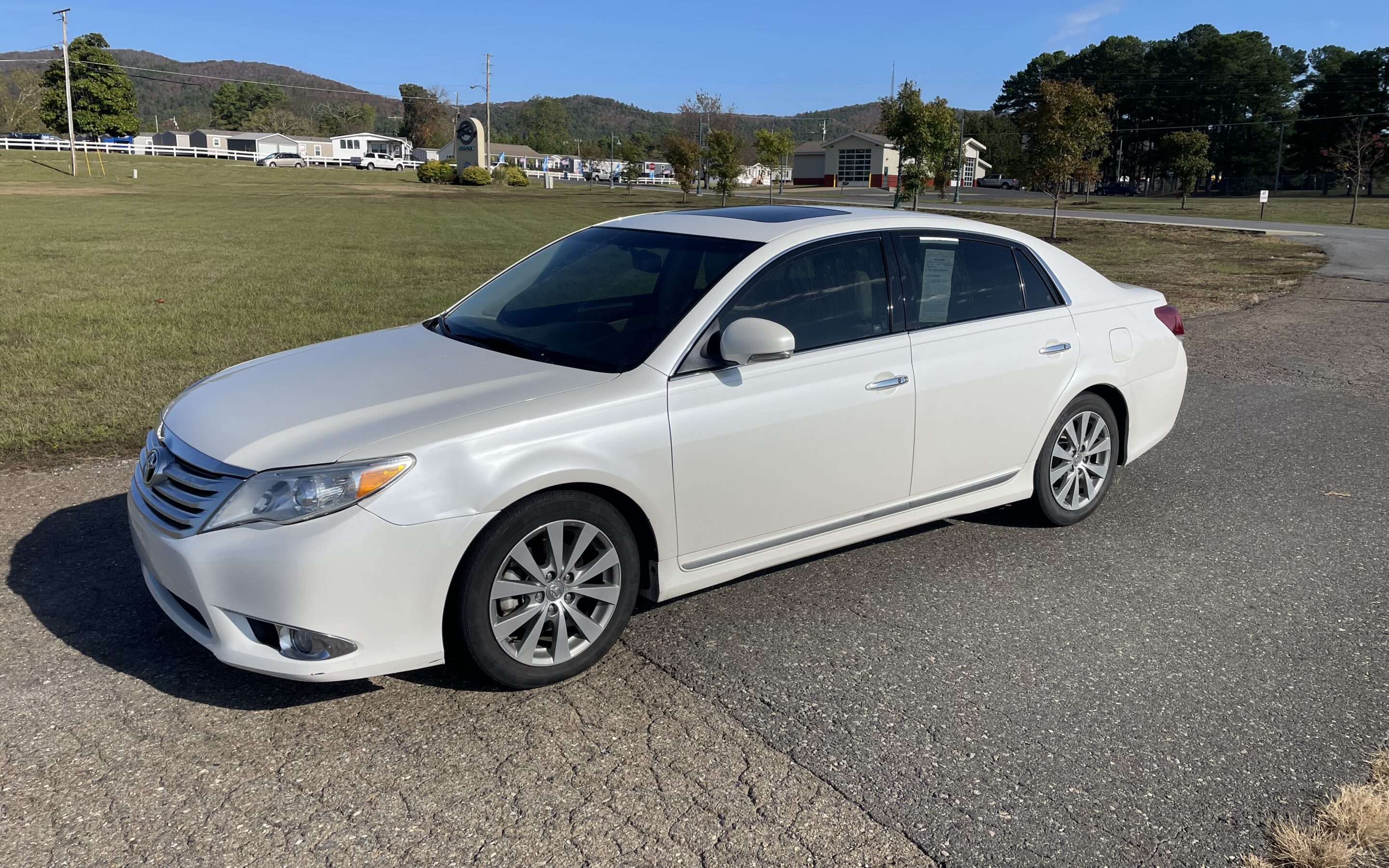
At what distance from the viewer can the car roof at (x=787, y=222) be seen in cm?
441

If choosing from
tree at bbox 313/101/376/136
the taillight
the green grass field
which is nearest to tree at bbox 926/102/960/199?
the green grass field

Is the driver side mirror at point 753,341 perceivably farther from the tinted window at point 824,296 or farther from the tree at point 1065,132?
the tree at point 1065,132

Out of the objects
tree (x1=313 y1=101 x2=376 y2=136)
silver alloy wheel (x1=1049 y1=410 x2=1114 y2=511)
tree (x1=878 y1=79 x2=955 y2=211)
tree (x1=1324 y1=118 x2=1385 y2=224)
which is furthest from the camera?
tree (x1=313 y1=101 x2=376 y2=136)

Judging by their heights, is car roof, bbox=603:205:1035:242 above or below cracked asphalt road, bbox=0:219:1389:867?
above

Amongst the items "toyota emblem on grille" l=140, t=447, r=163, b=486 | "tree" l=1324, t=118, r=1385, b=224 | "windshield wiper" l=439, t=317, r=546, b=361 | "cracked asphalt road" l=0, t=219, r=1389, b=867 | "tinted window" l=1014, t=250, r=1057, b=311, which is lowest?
"cracked asphalt road" l=0, t=219, r=1389, b=867

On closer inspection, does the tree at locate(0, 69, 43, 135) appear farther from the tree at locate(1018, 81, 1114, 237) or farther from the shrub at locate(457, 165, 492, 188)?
the tree at locate(1018, 81, 1114, 237)

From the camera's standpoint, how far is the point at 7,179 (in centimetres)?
5388

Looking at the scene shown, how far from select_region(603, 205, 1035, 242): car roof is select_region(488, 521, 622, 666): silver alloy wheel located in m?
1.55

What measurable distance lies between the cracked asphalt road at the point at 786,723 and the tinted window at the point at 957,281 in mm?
1185

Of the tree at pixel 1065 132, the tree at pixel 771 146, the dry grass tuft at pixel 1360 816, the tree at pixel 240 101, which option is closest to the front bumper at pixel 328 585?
the dry grass tuft at pixel 1360 816

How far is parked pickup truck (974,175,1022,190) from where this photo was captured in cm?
9631

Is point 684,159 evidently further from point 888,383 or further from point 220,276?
point 888,383

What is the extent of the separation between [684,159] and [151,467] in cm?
5243

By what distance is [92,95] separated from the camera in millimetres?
94500
